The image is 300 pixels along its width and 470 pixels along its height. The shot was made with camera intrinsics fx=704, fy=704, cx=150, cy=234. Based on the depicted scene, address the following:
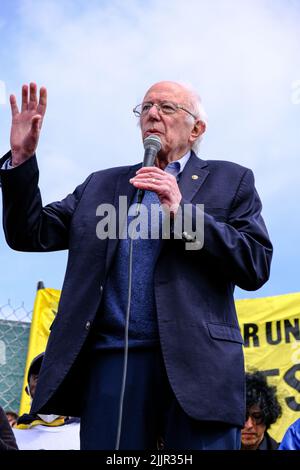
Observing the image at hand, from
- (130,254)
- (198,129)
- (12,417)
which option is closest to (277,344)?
(12,417)

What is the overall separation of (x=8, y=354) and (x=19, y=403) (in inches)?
17.8

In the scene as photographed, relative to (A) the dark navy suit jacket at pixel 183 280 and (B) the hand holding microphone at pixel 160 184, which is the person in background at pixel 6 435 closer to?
(A) the dark navy suit jacket at pixel 183 280

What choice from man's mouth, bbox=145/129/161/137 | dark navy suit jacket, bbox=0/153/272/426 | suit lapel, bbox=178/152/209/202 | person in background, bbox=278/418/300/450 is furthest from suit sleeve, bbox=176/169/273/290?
person in background, bbox=278/418/300/450

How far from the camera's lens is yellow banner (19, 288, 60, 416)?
629 centimetres

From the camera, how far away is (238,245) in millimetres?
2395

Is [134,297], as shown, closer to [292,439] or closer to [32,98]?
[32,98]

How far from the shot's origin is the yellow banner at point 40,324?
6293mm

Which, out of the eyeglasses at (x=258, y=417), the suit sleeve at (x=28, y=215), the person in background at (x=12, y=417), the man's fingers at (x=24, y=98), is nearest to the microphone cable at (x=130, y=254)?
the suit sleeve at (x=28, y=215)

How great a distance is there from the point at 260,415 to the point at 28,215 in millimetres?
4107

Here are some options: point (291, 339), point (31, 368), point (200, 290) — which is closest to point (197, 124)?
point (200, 290)

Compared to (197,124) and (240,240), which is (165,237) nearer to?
(240,240)

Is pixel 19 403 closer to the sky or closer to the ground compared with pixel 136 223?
closer to the ground

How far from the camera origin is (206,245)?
237 centimetres

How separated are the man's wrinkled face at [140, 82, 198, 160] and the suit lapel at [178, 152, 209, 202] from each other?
0.09 m
